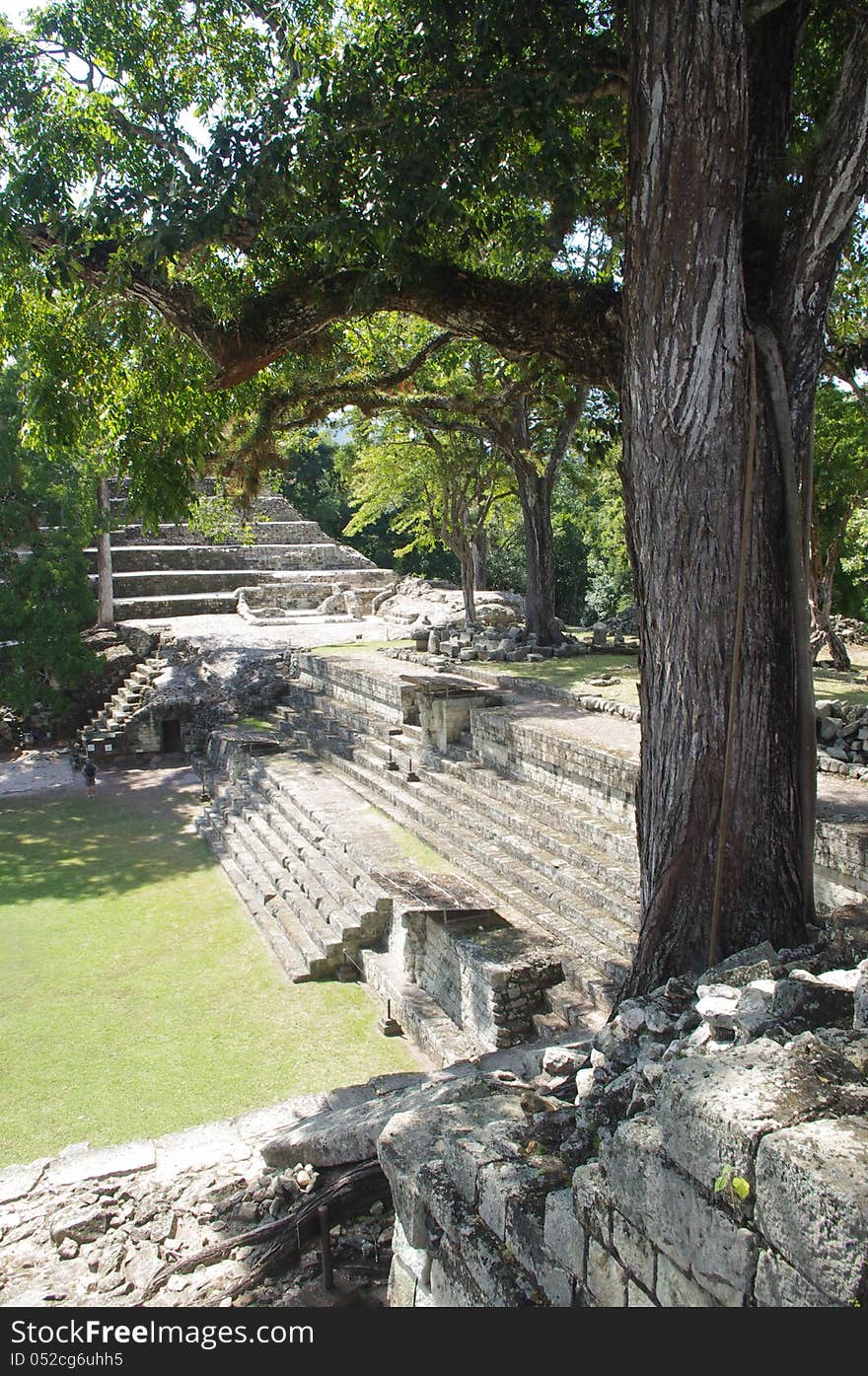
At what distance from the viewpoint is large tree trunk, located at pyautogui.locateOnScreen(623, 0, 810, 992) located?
3768mm

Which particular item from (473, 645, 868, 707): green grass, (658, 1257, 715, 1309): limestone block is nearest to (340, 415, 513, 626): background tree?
(473, 645, 868, 707): green grass

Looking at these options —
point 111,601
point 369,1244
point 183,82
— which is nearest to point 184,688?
point 111,601

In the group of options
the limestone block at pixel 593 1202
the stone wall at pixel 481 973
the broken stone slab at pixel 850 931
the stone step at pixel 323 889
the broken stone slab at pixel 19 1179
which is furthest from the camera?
the stone step at pixel 323 889

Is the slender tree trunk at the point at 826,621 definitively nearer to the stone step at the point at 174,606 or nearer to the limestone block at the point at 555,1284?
the limestone block at the point at 555,1284

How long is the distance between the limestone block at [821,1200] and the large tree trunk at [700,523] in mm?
2105

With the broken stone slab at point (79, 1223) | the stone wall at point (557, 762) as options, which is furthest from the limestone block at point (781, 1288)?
the stone wall at point (557, 762)

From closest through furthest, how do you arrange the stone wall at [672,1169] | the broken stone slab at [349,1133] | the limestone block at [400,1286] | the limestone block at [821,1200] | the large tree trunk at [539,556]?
the limestone block at [821,1200] → the stone wall at [672,1169] → the limestone block at [400,1286] → the broken stone slab at [349,1133] → the large tree trunk at [539,556]

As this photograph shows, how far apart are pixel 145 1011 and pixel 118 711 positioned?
11.6 metres

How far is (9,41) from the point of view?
6.75 m

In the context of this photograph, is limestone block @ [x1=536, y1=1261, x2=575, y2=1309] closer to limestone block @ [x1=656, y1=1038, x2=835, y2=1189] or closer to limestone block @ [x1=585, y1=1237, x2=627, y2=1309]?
limestone block @ [x1=585, y1=1237, x2=627, y2=1309]

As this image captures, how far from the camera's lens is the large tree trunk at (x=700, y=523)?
3.77 metres

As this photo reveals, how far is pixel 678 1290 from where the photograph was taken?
2.27 meters

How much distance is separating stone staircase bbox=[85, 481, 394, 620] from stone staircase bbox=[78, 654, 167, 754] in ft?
13.3

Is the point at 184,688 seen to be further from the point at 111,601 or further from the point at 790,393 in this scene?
the point at 790,393
